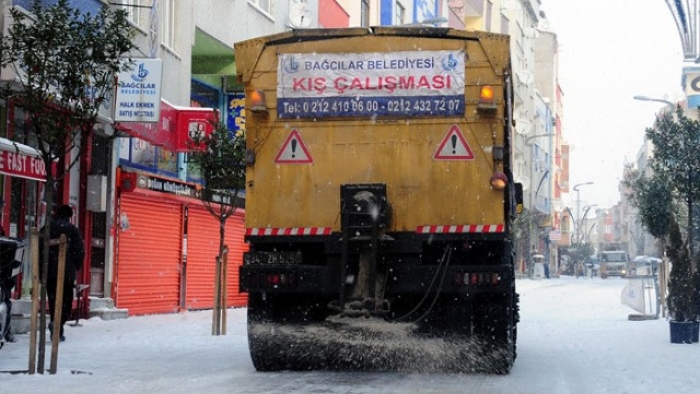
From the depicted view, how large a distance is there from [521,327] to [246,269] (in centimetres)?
1101

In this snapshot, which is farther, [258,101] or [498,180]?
[258,101]

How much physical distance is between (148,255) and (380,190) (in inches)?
508

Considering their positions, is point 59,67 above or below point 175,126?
below

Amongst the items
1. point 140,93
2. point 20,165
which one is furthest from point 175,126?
point 20,165

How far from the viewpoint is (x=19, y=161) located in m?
13.0

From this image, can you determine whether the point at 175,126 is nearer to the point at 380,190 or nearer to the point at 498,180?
the point at 380,190

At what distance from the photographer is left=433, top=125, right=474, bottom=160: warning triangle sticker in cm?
1102

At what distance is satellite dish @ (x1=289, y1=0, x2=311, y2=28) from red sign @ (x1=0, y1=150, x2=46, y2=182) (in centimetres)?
1853

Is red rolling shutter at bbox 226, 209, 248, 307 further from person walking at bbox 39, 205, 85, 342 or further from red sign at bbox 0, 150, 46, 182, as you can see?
red sign at bbox 0, 150, 46, 182

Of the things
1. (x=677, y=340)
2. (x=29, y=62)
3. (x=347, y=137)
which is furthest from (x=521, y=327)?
(x=29, y=62)

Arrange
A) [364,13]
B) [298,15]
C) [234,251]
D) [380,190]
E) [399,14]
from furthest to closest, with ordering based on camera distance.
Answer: [399,14]
[364,13]
[298,15]
[234,251]
[380,190]

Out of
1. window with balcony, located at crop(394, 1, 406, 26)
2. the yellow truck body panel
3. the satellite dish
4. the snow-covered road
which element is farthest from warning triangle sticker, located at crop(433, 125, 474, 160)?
window with balcony, located at crop(394, 1, 406, 26)

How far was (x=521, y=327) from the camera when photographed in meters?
21.3

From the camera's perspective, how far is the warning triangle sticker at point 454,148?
36.2 ft
